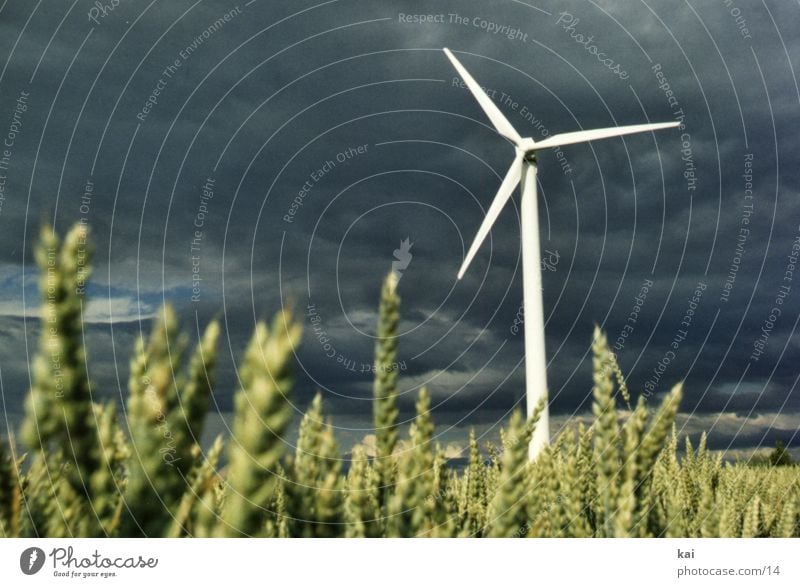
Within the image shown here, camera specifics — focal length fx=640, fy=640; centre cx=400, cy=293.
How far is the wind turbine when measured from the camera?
796 centimetres

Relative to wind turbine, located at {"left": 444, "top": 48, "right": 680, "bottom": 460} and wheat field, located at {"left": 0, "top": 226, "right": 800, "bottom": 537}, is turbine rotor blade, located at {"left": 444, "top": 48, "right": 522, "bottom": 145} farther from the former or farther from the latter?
wheat field, located at {"left": 0, "top": 226, "right": 800, "bottom": 537}

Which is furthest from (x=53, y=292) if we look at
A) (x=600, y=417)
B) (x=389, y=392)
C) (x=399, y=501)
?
(x=600, y=417)

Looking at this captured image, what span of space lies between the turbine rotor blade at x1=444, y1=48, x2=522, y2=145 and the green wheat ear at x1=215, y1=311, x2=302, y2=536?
28.9 ft

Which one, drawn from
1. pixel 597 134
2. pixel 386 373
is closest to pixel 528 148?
pixel 597 134

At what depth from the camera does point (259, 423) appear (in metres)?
1.03

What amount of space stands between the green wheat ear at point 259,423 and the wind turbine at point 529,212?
5875mm

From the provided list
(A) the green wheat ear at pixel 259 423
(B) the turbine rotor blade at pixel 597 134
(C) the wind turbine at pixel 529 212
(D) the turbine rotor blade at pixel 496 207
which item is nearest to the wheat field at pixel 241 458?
(A) the green wheat ear at pixel 259 423

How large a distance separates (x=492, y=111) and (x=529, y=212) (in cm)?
167

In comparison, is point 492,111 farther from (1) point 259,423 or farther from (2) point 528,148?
(1) point 259,423
